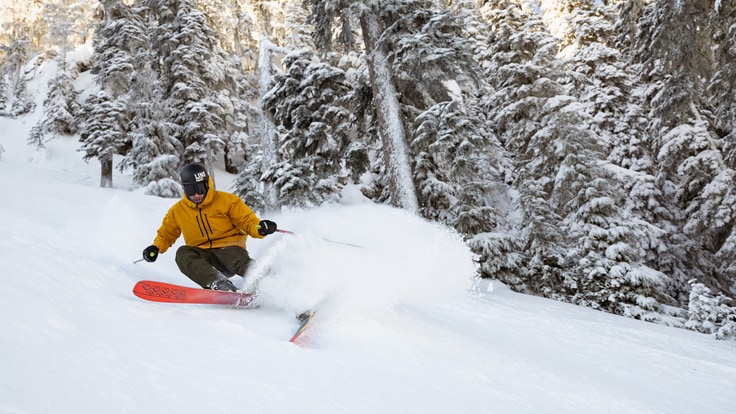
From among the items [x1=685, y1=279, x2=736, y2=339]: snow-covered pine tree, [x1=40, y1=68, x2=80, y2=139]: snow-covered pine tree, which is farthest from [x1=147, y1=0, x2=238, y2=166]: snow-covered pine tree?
[x1=685, y1=279, x2=736, y2=339]: snow-covered pine tree

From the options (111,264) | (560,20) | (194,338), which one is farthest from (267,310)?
(560,20)

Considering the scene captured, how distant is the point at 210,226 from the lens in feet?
16.8

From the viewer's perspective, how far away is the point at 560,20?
25.4m

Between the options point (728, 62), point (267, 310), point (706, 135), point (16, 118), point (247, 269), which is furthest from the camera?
point (16, 118)

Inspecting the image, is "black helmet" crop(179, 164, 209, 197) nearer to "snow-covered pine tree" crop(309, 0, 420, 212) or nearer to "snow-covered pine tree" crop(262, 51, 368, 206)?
"snow-covered pine tree" crop(309, 0, 420, 212)

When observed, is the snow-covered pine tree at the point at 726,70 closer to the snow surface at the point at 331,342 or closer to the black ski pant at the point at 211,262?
the snow surface at the point at 331,342

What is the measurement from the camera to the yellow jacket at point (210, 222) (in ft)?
16.8

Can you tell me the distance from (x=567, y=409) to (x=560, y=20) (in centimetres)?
2740

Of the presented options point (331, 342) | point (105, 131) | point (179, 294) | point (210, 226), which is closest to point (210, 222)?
point (210, 226)

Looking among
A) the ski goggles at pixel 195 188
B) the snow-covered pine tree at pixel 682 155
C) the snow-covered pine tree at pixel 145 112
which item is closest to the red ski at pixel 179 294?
the ski goggles at pixel 195 188

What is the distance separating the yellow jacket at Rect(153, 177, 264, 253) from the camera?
5105mm

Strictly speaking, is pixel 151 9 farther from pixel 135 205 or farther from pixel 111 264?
pixel 111 264

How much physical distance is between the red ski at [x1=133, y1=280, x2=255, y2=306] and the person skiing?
65cm

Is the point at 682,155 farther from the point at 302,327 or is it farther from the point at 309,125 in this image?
the point at 302,327
